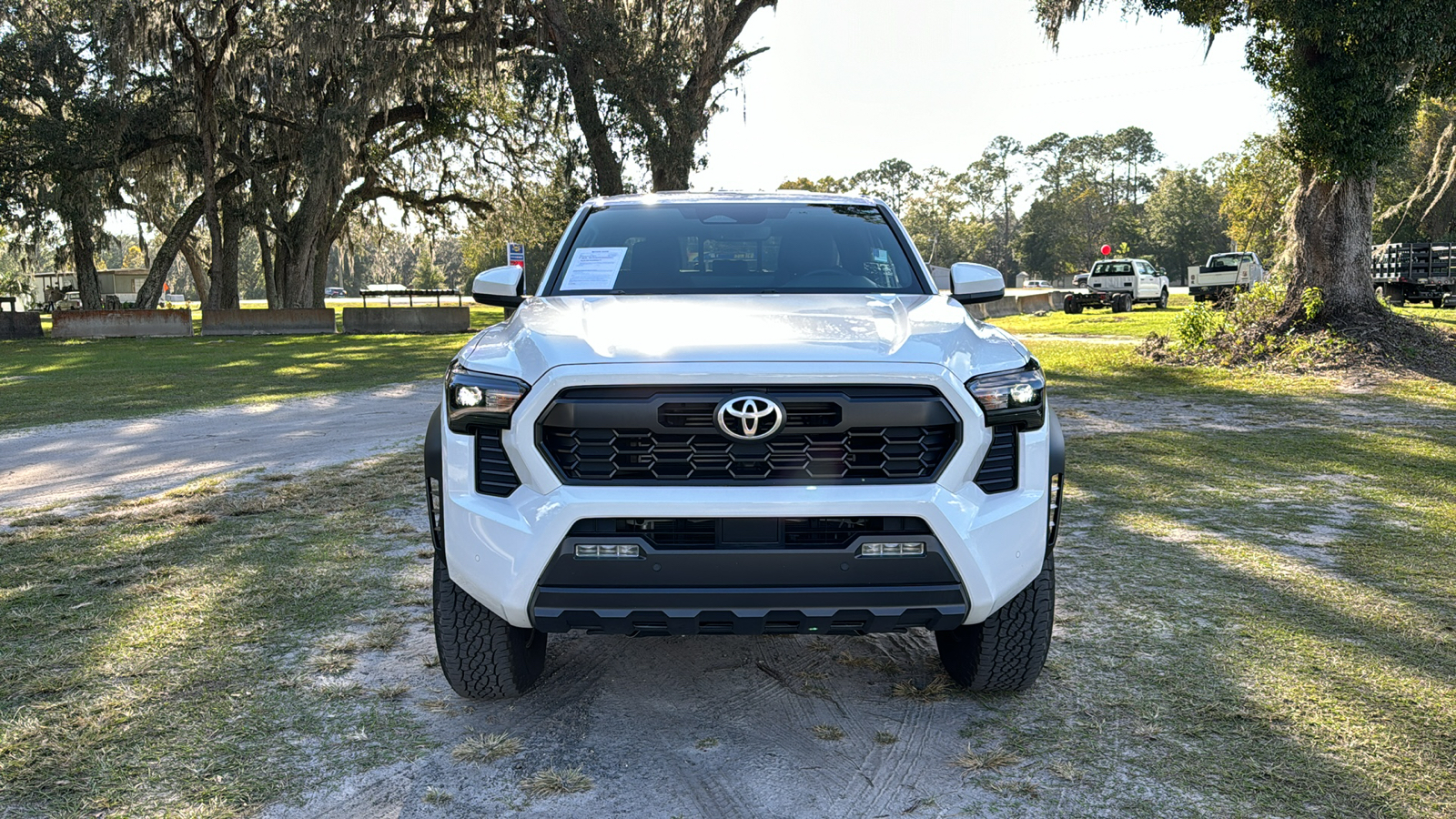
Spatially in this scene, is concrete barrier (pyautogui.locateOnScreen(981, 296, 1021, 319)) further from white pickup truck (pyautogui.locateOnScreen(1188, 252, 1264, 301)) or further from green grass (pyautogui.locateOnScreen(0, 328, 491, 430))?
green grass (pyautogui.locateOnScreen(0, 328, 491, 430))

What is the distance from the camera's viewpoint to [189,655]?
13.1ft

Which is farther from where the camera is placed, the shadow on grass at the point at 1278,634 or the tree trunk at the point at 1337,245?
the tree trunk at the point at 1337,245

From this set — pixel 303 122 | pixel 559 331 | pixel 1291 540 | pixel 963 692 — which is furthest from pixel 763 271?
pixel 303 122

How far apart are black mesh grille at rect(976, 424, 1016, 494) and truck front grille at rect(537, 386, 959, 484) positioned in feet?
0.45

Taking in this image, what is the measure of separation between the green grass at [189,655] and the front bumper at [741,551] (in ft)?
2.50

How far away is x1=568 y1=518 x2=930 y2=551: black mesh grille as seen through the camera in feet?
9.78

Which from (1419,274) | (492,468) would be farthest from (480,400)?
(1419,274)

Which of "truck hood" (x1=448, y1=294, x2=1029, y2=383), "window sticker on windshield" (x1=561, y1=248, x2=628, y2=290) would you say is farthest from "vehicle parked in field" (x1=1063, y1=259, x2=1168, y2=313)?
"truck hood" (x1=448, y1=294, x2=1029, y2=383)

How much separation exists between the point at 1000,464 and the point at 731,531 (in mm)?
826

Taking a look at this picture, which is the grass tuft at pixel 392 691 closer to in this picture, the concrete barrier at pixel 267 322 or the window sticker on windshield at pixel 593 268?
the window sticker on windshield at pixel 593 268

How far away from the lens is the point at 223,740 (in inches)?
128

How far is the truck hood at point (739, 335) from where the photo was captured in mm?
3125

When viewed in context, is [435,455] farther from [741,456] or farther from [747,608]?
[747,608]

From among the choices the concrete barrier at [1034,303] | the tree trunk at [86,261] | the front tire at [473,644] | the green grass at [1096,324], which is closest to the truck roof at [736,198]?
the front tire at [473,644]
